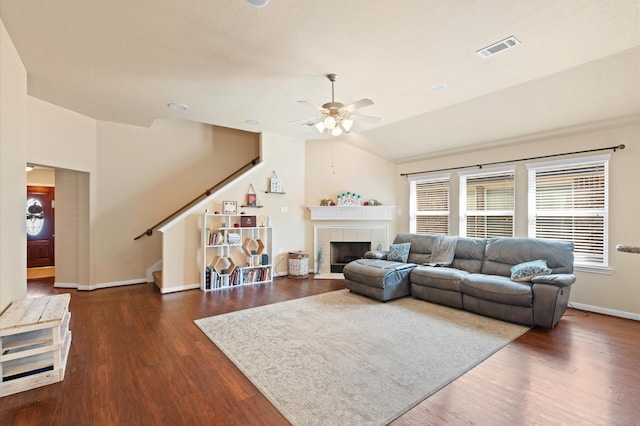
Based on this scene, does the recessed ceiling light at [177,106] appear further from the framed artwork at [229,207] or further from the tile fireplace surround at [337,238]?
the tile fireplace surround at [337,238]

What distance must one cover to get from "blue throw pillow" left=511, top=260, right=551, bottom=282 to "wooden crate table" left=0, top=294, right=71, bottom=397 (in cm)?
484

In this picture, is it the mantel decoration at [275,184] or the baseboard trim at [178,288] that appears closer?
the baseboard trim at [178,288]

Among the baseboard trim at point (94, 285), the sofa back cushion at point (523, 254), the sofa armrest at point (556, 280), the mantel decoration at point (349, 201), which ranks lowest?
the baseboard trim at point (94, 285)

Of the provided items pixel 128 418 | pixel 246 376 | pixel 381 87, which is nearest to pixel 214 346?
pixel 246 376

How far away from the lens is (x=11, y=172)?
9.23 ft

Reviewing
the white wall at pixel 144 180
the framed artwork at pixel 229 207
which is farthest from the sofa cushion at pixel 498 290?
the white wall at pixel 144 180

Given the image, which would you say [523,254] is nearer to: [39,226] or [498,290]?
[498,290]

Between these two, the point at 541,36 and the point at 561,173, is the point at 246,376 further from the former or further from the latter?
the point at 561,173

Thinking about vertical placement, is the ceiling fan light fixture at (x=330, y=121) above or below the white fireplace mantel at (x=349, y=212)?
above

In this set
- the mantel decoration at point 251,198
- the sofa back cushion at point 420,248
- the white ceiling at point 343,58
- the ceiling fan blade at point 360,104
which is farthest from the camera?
the mantel decoration at point 251,198

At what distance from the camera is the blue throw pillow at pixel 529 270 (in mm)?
3723

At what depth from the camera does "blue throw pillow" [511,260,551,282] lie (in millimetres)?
3723

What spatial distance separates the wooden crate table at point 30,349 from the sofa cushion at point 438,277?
4222 millimetres

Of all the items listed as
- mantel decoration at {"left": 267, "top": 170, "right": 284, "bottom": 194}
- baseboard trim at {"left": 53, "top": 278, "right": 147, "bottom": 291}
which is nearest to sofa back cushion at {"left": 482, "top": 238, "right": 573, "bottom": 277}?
mantel decoration at {"left": 267, "top": 170, "right": 284, "bottom": 194}
